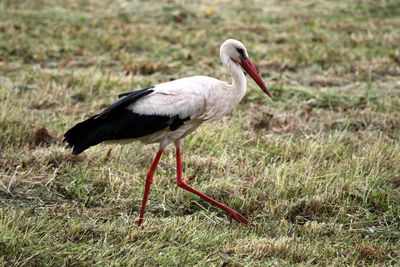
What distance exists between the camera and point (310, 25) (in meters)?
10.7

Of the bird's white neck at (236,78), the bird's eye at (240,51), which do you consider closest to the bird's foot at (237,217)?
the bird's white neck at (236,78)

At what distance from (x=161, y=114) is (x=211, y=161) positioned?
40.0 inches

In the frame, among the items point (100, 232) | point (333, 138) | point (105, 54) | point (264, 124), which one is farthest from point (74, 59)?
point (100, 232)

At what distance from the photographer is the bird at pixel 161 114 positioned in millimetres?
3695

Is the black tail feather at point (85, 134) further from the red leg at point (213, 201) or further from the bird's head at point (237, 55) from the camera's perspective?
the bird's head at point (237, 55)

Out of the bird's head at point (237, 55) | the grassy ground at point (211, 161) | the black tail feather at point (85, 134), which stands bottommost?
the grassy ground at point (211, 161)

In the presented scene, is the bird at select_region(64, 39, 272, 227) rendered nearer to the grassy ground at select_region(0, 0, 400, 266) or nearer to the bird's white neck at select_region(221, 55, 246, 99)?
the bird's white neck at select_region(221, 55, 246, 99)

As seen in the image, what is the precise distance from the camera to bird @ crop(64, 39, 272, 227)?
3.70 meters

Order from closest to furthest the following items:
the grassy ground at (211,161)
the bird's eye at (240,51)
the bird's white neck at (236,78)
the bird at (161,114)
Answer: the grassy ground at (211,161)
the bird at (161,114)
the bird's white neck at (236,78)
the bird's eye at (240,51)

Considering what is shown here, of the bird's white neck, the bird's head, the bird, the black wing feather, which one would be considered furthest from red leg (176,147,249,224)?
the bird's head

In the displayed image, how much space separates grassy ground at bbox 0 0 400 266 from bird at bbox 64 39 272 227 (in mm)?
333

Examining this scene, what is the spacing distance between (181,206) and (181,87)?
93 cm

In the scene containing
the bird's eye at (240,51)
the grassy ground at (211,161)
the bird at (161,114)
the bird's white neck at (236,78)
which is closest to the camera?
the grassy ground at (211,161)

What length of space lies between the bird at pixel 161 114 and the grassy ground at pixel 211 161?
13.1 inches
